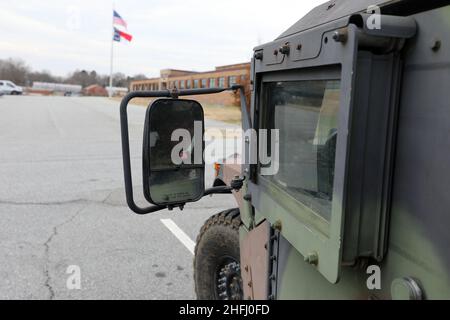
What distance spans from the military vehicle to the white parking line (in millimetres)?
3065

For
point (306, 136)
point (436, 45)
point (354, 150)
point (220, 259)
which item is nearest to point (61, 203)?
point (220, 259)

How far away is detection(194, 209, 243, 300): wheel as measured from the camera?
8.23 feet

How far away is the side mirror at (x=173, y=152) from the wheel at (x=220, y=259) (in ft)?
2.82

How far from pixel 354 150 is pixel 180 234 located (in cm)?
416

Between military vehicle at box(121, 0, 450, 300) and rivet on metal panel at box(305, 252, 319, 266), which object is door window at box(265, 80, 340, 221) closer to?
military vehicle at box(121, 0, 450, 300)

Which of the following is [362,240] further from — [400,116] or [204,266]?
[204,266]

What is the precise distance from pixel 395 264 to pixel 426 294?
114 mm

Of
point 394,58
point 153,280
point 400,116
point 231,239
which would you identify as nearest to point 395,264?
point 400,116

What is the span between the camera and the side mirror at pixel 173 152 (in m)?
1.51

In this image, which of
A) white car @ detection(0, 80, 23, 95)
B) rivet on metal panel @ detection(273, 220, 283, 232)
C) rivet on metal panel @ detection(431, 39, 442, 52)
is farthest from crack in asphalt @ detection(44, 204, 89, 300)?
white car @ detection(0, 80, 23, 95)

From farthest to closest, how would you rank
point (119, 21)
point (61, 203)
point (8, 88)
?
point (8, 88)
point (119, 21)
point (61, 203)

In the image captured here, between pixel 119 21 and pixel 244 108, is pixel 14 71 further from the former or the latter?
pixel 244 108

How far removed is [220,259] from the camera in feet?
8.83

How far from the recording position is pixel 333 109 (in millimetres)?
1229
